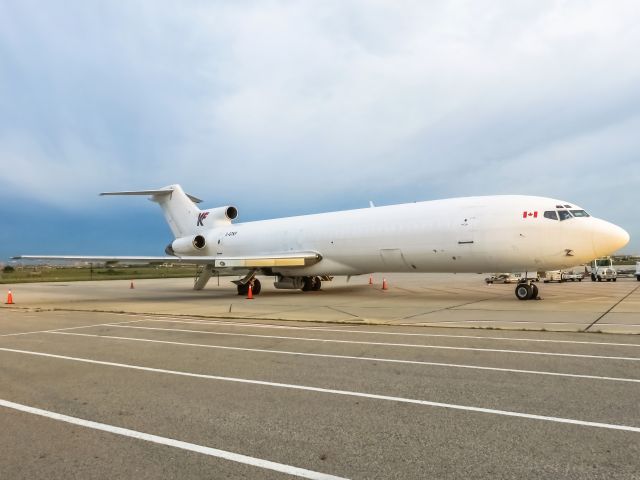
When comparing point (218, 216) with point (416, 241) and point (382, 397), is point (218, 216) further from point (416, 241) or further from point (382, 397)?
point (382, 397)

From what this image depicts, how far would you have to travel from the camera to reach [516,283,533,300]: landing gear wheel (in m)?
15.8

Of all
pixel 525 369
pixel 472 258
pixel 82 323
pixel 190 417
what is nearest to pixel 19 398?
pixel 190 417

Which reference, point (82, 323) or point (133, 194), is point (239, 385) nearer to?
point (82, 323)

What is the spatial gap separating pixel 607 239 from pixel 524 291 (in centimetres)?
293

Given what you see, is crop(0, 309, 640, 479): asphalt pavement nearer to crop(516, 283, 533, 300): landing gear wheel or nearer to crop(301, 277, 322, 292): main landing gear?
crop(516, 283, 533, 300): landing gear wheel

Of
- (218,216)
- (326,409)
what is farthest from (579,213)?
(218,216)

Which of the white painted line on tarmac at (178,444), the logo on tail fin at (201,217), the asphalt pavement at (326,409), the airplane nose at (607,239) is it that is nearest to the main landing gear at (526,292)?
the airplane nose at (607,239)

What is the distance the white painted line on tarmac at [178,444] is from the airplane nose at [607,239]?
13990 millimetres

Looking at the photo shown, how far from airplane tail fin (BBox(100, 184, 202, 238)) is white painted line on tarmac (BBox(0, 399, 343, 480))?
23.9 metres

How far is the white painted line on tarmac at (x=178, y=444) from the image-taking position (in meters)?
3.16

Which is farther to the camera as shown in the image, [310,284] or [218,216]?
[218,216]

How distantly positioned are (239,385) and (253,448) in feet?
6.28

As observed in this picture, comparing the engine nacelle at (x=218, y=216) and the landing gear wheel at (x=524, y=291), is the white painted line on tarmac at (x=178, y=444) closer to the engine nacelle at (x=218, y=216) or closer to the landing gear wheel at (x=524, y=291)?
the landing gear wheel at (x=524, y=291)

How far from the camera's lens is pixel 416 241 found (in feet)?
57.0
